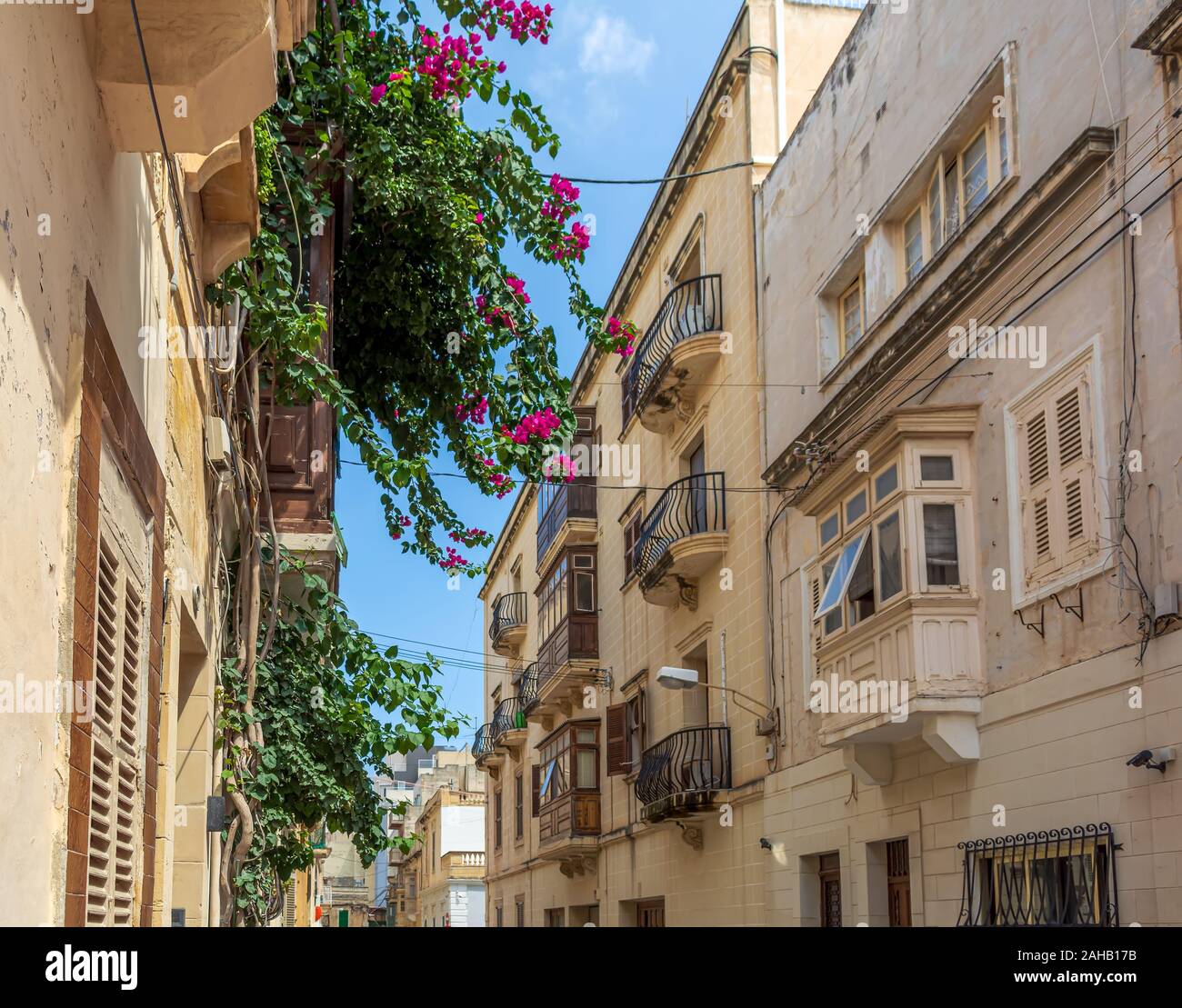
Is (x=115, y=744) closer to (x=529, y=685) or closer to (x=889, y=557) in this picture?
(x=889, y=557)

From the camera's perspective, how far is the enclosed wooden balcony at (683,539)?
19.3m

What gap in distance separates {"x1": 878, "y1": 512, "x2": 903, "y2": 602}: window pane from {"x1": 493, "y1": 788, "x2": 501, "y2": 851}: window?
26.5 metres

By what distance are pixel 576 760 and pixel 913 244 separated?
14.9m

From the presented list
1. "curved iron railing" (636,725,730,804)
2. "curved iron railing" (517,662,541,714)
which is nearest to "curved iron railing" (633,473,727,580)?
"curved iron railing" (636,725,730,804)

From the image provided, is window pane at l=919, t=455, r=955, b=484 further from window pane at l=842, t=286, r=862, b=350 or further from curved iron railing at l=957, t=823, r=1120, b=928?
window pane at l=842, t=286, r=862, b=350

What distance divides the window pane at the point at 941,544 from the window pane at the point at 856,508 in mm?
1123

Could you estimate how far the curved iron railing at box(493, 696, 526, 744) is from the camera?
32.5 meters

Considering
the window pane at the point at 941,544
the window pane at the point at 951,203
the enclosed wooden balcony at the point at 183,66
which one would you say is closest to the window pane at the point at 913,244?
the window pane at the point at 951,203

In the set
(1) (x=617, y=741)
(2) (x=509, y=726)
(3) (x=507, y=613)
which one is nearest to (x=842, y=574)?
(1) (x=617, y=741)

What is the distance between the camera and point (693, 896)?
774 inches

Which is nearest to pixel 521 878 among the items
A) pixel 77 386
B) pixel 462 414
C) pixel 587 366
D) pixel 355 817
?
pixel 587 366

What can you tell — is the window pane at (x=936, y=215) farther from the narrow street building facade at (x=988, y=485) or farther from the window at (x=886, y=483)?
the window at (x=886, y=483)

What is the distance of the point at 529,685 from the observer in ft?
103

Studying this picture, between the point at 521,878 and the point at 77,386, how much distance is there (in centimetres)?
3091
